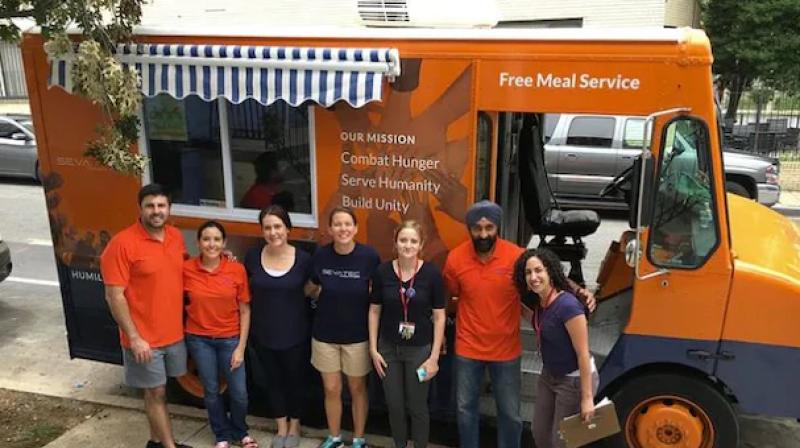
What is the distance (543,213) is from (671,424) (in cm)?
224

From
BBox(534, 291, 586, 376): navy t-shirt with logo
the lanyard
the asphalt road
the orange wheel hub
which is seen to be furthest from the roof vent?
the asphalt road

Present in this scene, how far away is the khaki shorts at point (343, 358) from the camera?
13.3 ft

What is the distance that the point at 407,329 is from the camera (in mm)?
3852

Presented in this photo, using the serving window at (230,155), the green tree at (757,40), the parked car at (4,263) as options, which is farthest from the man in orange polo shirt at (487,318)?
the green tree at (757,40)

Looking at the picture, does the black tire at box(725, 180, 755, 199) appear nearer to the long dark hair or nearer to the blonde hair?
the blonde hair

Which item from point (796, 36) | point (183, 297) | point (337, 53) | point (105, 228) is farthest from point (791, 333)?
point (796, 36)

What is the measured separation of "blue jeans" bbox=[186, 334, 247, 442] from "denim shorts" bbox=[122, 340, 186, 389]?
0.09 m

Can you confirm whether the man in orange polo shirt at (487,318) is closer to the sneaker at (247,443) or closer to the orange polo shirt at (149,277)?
the sneaker at (247,443)

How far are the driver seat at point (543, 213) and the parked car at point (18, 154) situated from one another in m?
11.7

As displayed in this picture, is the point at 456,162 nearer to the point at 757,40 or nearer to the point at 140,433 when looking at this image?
the point at 140,433

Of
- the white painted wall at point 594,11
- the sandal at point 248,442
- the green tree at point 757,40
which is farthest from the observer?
the green tree at point 757,40

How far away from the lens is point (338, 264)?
397 centimetres

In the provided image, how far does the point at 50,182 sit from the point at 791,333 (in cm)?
465

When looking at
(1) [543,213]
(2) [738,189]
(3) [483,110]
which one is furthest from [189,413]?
(2) [738,189]
